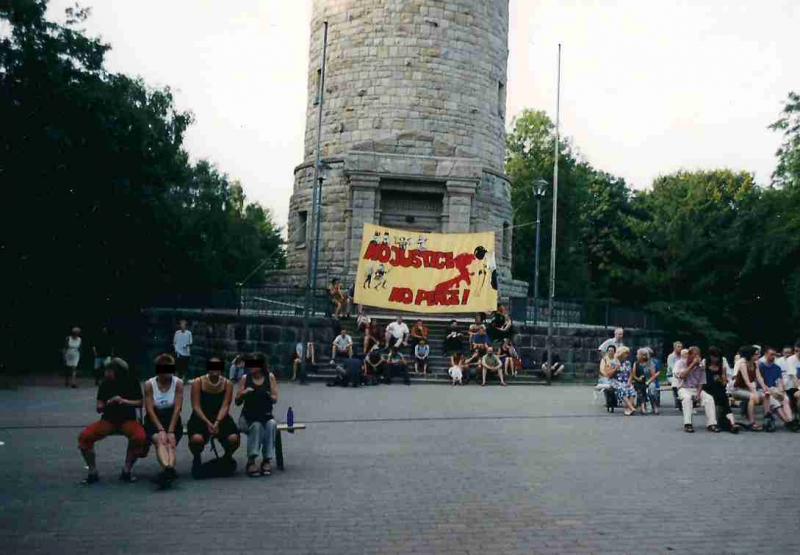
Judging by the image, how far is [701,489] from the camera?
8.11 m

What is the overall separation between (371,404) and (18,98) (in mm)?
13633

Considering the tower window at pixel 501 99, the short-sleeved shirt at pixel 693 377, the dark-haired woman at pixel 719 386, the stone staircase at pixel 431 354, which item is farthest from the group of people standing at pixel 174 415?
the tower window at pixel 501 99

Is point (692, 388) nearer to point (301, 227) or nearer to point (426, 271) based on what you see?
point (426, 271)

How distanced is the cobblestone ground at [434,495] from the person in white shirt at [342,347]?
7.87 m

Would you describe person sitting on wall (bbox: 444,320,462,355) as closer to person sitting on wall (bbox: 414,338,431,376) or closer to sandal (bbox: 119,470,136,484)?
person sitting on wall (bbox: 414,338,431,376)

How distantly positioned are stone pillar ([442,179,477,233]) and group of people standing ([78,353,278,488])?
18.1 metres

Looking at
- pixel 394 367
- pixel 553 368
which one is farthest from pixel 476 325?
pixel 394 367

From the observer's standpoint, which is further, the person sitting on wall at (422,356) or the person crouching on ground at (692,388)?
the person sitting on wall at (422,356)

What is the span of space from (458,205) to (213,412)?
18737mm

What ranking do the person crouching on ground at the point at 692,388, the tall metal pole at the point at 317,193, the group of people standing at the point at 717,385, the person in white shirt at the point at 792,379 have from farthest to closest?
the tall metal pole at the point at 317,193 → the person in white shirt at the point at 792,379 → the group of people standing at the point at 717,385 → the person crouching on ground at the point at 692,388

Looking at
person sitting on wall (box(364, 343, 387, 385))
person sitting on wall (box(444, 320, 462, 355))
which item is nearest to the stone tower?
person sitting on wall (box(444, 320, 462, 355))

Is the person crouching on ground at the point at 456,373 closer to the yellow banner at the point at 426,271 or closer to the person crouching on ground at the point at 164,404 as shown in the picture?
the yellow banner at the point at 426,271

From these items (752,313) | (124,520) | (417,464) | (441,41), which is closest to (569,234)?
(752,313)

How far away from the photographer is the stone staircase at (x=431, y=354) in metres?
22.0
